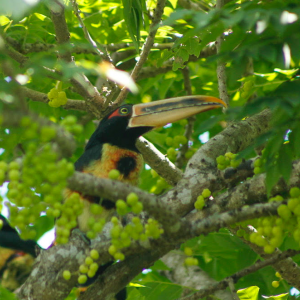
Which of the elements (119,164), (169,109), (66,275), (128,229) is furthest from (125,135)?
(128,229)

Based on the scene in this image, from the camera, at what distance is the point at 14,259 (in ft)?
14.1

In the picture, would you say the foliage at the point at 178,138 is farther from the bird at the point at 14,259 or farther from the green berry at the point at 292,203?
the bird at the point at 14,259

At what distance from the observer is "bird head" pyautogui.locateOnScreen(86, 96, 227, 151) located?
16.5 ft

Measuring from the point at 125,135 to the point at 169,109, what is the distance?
2.45 feet

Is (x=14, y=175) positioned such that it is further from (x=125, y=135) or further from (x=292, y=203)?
(x=125, y=135)

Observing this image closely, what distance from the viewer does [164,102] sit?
5086mm

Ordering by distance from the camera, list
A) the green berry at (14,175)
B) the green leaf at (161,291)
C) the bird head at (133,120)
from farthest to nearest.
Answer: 1. the green leaf at (161,291)
2. the bird head at (133,120)
3. the green berry at (14,175)

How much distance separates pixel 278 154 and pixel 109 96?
8.58ft

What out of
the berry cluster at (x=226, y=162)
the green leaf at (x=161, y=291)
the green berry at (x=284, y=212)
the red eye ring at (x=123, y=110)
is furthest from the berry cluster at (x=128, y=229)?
the red eye ring at (x=123, y=110)

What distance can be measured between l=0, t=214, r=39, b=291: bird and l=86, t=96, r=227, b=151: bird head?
1.64m

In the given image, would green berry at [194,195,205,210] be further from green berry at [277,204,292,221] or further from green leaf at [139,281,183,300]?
green leaf at [139,281,183,300]

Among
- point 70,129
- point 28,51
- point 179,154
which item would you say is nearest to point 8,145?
point 70,129

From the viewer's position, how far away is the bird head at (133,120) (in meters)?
5.02

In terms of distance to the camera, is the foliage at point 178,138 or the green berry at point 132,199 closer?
the foliage at point 178,138
